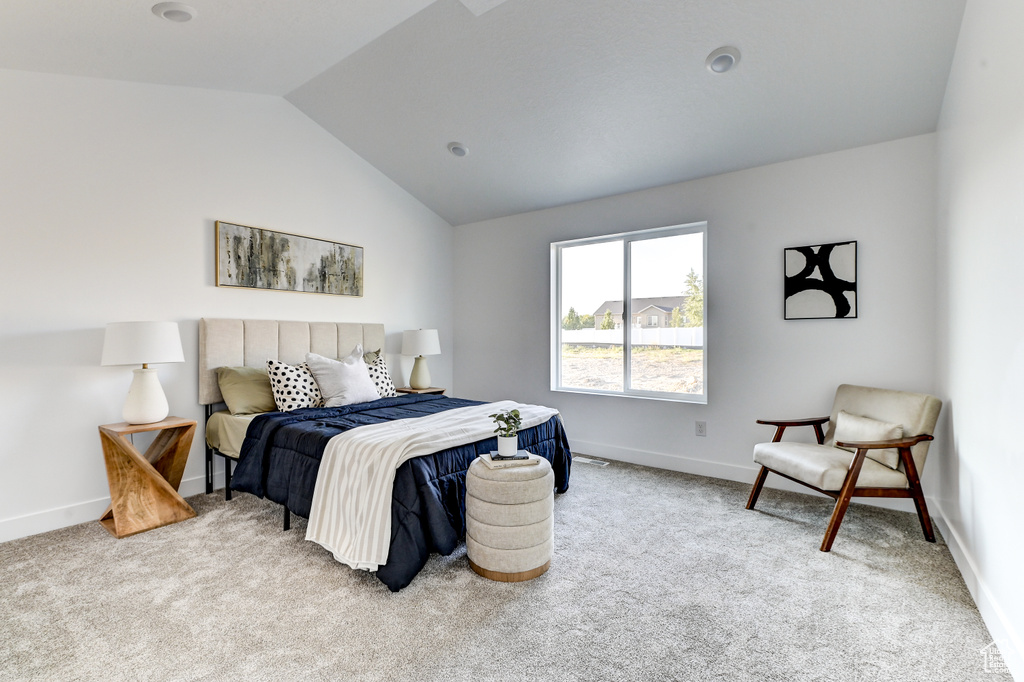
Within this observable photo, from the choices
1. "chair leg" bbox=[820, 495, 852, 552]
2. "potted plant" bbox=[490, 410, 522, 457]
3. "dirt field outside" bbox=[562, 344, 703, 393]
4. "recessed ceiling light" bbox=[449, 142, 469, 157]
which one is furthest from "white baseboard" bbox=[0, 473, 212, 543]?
"chair leg" bbox=[820, 495, 852, 552]

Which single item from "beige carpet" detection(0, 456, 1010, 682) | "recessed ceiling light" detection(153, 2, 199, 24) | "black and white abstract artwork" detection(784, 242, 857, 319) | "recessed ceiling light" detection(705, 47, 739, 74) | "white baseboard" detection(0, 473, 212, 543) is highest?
"recessed ceiling light" detection(153, 2, 199, 24)

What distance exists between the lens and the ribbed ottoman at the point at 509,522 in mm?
2238

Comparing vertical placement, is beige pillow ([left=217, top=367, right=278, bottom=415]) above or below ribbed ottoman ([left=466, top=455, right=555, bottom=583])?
above

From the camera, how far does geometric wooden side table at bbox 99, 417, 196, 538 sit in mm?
2855

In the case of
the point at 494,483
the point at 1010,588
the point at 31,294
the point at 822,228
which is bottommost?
the point at 1010,588

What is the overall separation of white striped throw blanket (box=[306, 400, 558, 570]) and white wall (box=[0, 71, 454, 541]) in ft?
5.46

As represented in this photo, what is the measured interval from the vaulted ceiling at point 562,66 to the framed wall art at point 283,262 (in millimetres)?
1018

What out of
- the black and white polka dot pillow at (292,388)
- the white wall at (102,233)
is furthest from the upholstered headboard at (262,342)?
the black and white polka dot pillow at (292,388)

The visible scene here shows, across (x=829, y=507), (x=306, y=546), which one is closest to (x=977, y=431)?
(x=829, y=507)

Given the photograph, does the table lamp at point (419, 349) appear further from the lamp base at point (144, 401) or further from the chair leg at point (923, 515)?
the chair leg at point (923, 515)

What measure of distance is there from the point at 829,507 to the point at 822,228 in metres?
1.86

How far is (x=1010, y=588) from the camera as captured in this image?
1.72m

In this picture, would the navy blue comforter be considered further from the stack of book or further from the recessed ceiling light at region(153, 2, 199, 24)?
the recessed ceiling light at region(153, 2, 199, 24)

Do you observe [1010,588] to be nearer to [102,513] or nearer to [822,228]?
[822,228]
